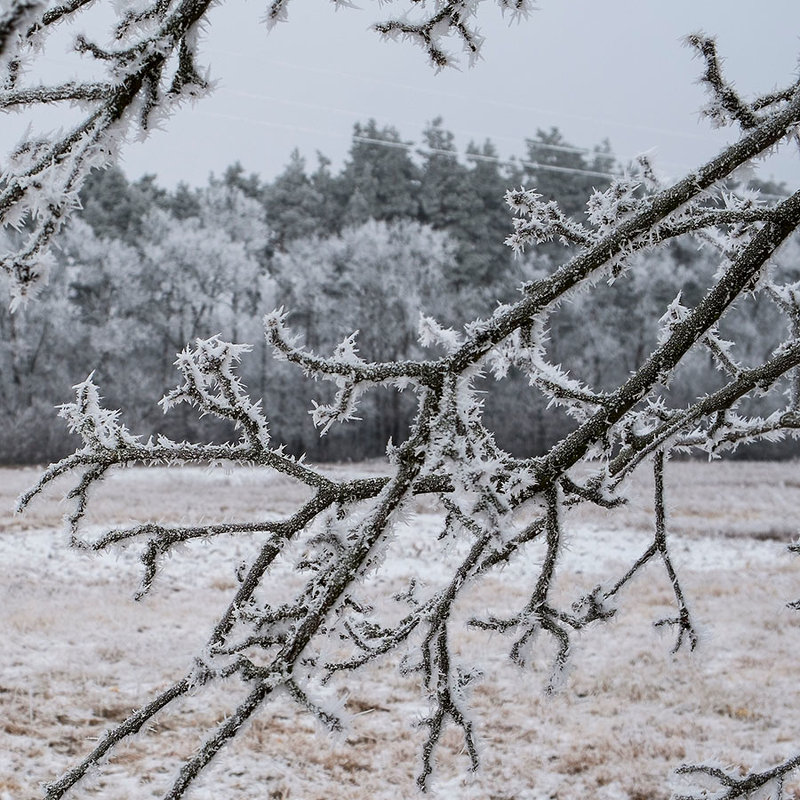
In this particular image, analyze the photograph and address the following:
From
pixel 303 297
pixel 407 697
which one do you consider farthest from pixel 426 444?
pixel 303 297

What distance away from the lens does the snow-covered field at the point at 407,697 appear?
5418 millimetres

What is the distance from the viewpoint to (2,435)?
92.5 feet

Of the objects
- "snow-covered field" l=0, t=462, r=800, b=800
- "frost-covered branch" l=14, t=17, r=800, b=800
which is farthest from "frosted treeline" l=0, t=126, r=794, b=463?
"frost-covered branch" l=14, t=17, r=800, b=800

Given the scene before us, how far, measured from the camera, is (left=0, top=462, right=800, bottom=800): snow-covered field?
17.8ft

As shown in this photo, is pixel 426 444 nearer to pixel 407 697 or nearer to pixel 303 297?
pixel 407 697

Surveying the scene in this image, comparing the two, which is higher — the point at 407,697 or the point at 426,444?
the point at 426,444

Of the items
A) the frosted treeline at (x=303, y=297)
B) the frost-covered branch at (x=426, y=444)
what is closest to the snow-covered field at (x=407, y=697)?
the frost-covered branch at (x=426, y=444)

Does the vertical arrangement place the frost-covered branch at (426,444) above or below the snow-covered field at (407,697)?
above

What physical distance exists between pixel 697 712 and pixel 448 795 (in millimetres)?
2440

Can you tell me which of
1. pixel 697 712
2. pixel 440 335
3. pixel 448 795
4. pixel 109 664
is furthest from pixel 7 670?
pixel 440 335

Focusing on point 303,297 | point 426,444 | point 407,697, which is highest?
point 303,297

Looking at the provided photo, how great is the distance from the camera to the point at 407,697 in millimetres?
7066

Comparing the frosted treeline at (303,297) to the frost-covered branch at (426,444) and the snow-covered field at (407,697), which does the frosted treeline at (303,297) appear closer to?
the snow-covered field at (407,697)

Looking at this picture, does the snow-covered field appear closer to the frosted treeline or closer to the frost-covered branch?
the frost-covered branch
